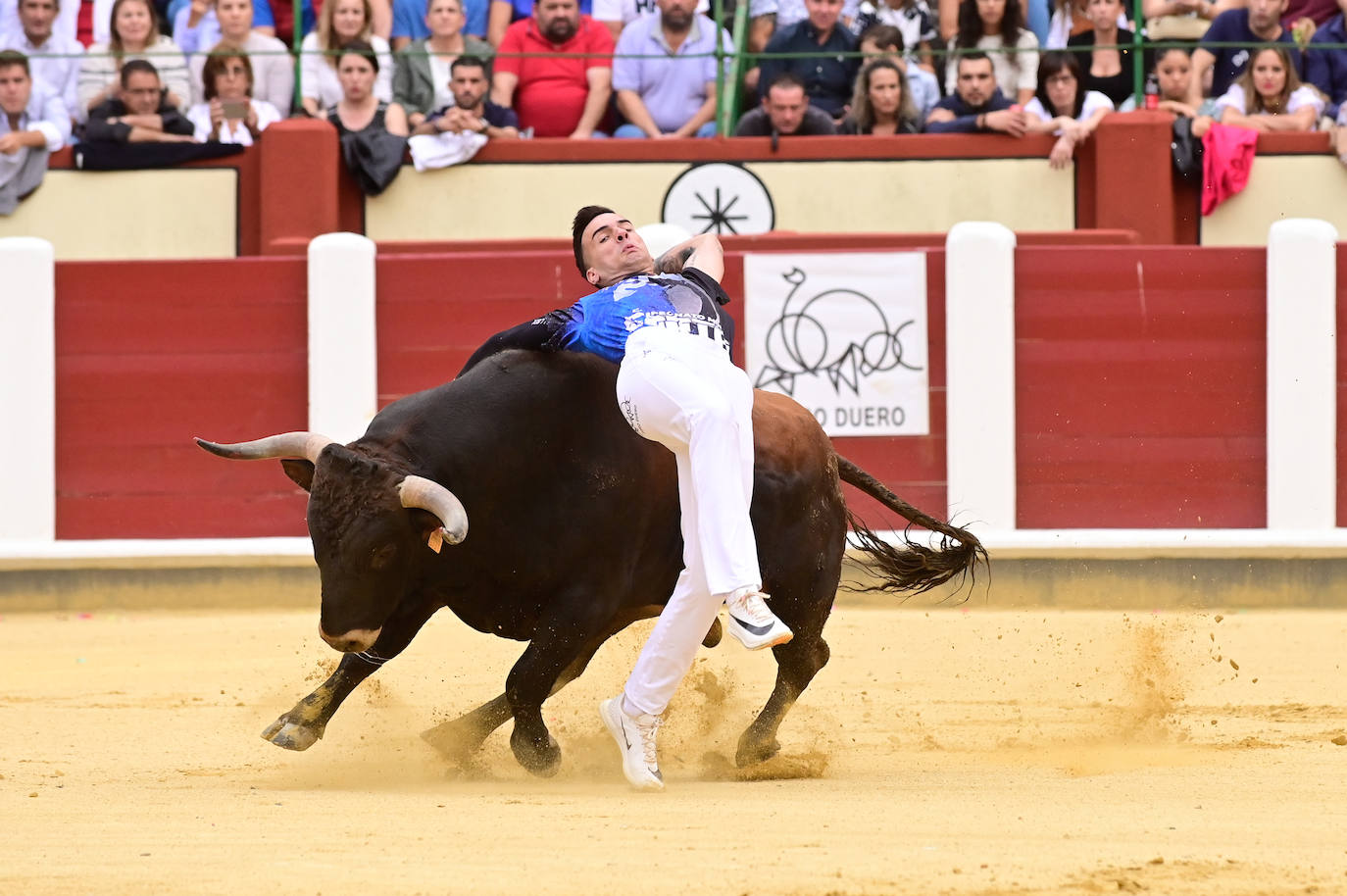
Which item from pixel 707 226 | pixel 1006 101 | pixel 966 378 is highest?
pixel 1006 101

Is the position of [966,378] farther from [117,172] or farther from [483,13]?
[117,172]

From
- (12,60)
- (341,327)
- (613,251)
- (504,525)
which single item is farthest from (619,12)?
(504,525)

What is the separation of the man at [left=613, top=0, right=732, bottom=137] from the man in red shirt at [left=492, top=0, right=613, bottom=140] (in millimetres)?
117

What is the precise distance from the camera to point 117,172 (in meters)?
10.3

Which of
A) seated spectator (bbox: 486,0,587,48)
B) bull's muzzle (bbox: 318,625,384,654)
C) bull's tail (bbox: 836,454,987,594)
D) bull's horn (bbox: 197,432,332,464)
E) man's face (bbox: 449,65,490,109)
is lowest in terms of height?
bull's muzzle (bbox: 318,625,384,654)

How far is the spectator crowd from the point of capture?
10133mm

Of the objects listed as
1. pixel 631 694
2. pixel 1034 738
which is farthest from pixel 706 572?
pixel 1034 738

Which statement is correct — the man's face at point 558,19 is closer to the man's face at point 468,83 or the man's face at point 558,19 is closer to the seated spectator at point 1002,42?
the man's face at point 468,83

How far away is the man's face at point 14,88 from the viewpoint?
10.1 m

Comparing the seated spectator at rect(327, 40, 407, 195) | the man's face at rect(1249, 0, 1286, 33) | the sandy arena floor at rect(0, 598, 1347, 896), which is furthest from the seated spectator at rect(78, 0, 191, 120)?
the man's face at rect(1249, 0, 1286, 33)

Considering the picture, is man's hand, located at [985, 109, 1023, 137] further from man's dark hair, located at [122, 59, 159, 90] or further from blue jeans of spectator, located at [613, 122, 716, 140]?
man's dark hair, located at [122, 59, 159, 90]

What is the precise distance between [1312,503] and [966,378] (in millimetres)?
1657

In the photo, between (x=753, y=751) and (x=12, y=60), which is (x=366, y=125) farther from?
(x=753, y=751)

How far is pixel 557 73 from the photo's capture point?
412 inches
